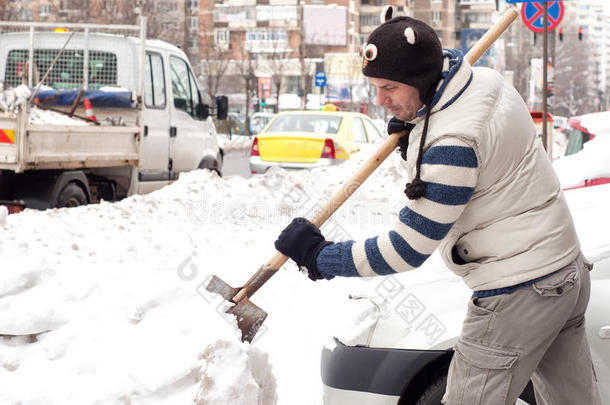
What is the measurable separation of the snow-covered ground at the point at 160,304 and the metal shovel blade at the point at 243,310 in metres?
0.36

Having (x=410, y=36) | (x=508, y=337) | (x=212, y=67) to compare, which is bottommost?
(x=508, y=337)

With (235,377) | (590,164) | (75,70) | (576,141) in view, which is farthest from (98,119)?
(235,377)

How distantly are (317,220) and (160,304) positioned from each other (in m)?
2.25

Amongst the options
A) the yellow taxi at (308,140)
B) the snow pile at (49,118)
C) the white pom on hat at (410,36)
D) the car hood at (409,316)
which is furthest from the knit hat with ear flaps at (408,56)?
the yellow taxi at (308,140)

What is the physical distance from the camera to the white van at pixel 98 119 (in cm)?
855

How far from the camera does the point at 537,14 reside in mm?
13109

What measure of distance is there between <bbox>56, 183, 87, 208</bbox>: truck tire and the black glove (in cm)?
651

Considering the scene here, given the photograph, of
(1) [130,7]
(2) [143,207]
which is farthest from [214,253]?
(1) [130,7]

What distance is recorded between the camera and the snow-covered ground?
13.3ft

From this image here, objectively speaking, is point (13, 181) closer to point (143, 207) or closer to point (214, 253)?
point (143, 207)

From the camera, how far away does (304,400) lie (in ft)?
13.8

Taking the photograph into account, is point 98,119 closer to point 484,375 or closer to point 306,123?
point 306,123

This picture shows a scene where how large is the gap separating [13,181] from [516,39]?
7419cm

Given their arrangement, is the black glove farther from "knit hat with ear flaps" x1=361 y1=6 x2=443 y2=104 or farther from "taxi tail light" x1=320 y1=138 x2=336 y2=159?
"taxi tail light" x1=320 y1=138 x2=336 y2=159
